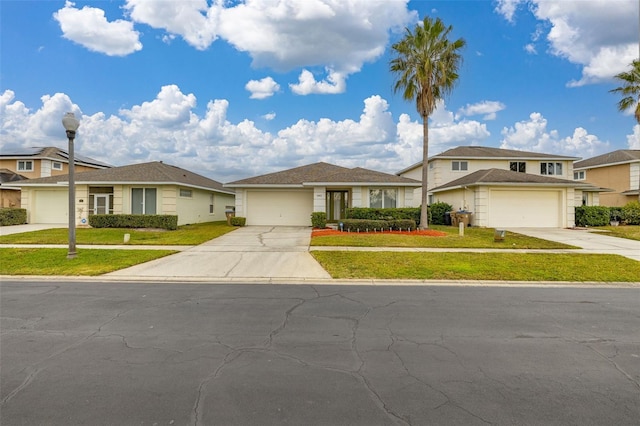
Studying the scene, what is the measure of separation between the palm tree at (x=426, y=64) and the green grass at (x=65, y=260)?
48.8 feet

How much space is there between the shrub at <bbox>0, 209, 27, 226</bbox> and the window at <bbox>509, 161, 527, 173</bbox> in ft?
128

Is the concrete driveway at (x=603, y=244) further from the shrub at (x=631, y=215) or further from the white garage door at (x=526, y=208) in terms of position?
the shrub at (x=631, y=215)

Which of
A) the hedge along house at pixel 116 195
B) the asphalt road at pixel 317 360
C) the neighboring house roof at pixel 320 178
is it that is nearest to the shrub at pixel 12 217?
the hedge along house at pixel 116 195

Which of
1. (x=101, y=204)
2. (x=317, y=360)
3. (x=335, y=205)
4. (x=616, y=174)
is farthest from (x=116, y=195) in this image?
(x=616, y=174)

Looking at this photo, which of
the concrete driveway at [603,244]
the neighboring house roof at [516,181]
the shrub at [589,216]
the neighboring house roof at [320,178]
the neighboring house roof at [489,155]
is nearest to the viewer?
the concrete driveway at [603,244]

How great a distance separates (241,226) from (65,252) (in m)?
12.2

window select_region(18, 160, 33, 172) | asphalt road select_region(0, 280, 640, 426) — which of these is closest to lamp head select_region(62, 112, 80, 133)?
asphalt road select_region(0, 280, 640, 426)

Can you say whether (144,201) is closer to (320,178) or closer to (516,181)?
(320,178)

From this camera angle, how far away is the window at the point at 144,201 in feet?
75.0

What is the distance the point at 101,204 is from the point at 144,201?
3396mm

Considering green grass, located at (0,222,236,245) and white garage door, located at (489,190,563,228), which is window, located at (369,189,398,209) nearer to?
white garage door, located at (489,190,563,228)

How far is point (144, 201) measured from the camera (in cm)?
2292

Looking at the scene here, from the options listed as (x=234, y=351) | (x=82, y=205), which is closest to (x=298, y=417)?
(x=234, y=351)

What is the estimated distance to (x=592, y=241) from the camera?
1647 cm
